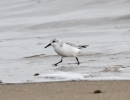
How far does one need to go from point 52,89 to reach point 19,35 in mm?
6968

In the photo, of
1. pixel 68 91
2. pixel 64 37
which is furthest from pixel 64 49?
pixel 64 37

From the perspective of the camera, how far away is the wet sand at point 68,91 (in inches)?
175

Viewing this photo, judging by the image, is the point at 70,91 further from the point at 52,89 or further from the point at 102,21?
the point at 102,21

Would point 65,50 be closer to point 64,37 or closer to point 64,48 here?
point 64,48

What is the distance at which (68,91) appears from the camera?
480cm

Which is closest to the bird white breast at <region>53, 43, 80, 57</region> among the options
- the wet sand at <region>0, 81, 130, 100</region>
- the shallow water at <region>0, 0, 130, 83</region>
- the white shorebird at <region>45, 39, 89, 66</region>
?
the white shorebird at <region>45, 39, 89, 66</region>

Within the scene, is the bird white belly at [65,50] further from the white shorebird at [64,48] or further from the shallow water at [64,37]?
the shallow water at [64,37]

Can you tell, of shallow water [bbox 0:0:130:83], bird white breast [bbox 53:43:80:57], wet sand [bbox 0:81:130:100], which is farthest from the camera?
bird white breast [bbox 53:43:80:57]

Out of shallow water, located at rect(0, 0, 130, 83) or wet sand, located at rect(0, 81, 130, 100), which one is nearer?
wet sand, located at rect(0, 81, 130, 100)

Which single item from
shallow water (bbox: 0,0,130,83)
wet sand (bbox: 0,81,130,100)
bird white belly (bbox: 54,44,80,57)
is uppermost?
wet sand (bbox: 0,81,130,100)

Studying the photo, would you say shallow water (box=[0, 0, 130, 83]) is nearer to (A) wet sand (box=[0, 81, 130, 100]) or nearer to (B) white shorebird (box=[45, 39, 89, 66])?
(B) white shorebird (box=[45, 39, 89, 66])

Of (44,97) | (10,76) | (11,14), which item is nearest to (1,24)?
(11,14)

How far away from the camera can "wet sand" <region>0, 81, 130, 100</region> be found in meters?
4.45

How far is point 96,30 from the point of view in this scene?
11.4 metres
